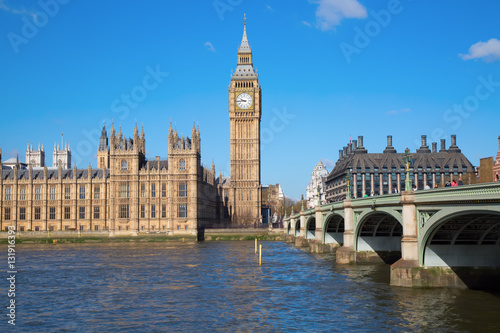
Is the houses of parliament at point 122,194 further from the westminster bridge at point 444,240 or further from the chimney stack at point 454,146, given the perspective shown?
the westminster bridge at point 444,240

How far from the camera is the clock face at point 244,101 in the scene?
15962 centimetres

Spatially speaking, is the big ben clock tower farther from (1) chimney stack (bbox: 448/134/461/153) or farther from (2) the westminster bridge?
(2) the westminster bridge

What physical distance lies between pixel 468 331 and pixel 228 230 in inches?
3963

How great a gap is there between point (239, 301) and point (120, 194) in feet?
303

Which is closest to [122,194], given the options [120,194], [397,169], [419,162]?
[120,194]

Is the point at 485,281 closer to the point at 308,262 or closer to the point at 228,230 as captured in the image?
the point at 308,262

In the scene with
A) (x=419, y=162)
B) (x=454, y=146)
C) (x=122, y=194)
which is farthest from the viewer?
(x=454, y=146)

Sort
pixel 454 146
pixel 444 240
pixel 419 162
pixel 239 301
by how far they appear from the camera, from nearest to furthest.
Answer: pixel 444 240, pixel 239 301, pixel 419 162, pixel 454 146

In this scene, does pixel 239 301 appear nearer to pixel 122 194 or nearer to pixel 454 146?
pixel 122 194

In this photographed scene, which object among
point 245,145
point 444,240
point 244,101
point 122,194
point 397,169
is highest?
point 244,101

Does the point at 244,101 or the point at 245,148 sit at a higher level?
the point at 244,101

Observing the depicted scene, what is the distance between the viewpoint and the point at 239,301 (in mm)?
40062

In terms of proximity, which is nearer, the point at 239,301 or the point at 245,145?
the point at 239,301

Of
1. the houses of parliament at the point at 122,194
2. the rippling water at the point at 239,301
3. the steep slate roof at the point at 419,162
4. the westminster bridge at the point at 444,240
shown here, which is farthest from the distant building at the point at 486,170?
the steep slate roof at the point at 419,162
